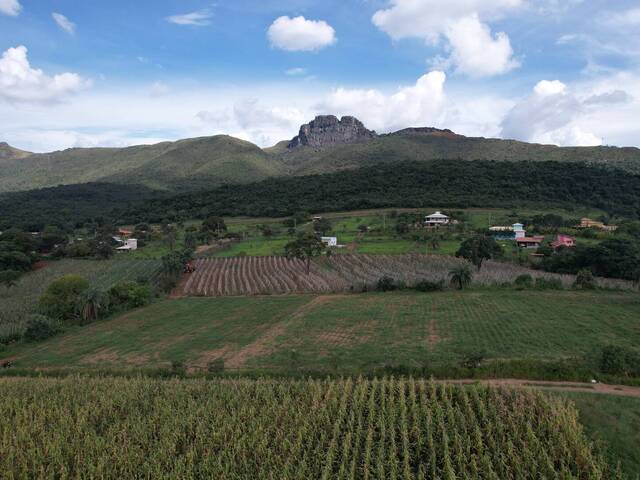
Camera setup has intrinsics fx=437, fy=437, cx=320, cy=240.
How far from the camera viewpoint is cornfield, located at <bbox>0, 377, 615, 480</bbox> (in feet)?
44.7

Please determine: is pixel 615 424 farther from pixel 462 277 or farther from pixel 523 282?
pixel 523 282

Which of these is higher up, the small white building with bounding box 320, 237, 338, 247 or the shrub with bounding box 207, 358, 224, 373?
the small white building with bounding box 320, 237, 338, 247

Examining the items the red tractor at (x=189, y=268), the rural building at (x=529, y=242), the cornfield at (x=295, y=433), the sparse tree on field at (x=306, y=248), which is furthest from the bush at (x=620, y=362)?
Answer: the red tractor at (x=189, y=268)

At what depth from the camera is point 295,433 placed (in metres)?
15.6

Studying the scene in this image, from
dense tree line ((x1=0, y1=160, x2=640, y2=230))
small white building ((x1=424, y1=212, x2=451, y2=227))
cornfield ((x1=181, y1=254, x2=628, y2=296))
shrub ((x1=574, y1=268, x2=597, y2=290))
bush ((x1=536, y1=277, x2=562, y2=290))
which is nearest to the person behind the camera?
shrub ((x1=574, y1=268, x2=597, y2=290))

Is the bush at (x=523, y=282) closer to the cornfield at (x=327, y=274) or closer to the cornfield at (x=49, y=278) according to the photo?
the cornfield at (x=327, y=274)

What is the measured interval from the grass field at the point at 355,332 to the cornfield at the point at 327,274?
545 centimetres

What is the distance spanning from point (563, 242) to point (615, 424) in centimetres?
4870

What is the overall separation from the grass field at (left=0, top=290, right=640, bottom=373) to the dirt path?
2.45 meters

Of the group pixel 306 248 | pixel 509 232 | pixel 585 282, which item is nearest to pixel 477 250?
pixel 585 282

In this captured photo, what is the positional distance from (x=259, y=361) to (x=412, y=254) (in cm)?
3695

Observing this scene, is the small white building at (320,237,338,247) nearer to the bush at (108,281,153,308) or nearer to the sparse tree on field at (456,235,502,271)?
the sparse tree on field at (456,235,502,271)

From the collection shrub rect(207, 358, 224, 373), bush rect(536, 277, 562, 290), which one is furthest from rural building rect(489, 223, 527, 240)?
shrub rect(207, 358, 224, 373)

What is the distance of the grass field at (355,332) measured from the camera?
957 inches
